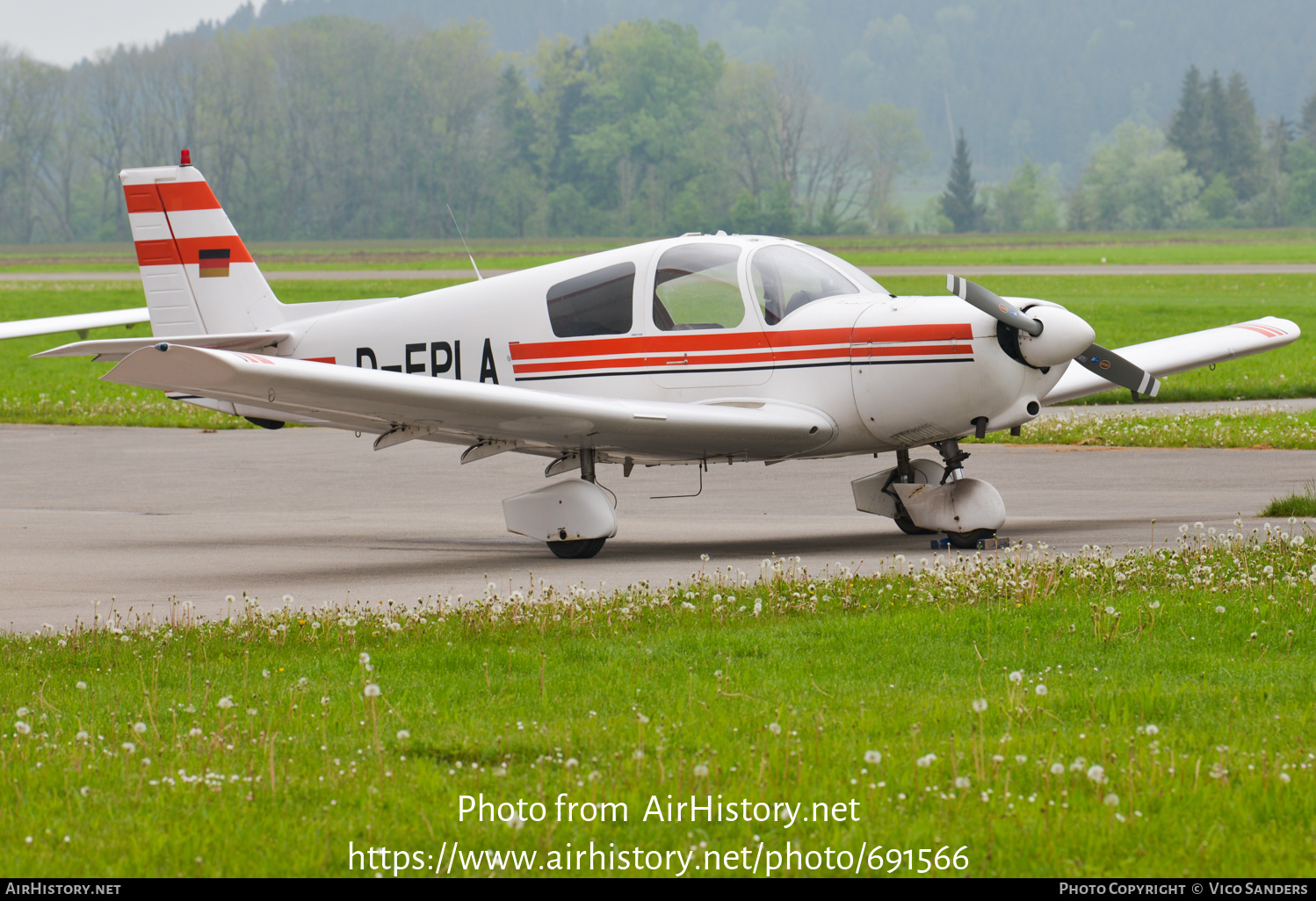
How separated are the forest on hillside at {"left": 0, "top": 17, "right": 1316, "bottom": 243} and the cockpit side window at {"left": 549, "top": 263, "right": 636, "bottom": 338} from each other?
4839 inches

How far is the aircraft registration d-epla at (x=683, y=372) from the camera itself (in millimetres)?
10781

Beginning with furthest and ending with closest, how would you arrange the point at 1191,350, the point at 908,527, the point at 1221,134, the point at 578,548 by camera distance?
the point at 1221,134
the point at 1191,350
the point at 908,527
the point at 578,548

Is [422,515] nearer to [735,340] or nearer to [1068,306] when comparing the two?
[735,340]

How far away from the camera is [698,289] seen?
11.7 metres

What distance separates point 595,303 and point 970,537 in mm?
3530

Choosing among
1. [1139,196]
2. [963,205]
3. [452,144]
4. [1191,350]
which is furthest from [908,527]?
[963,205]

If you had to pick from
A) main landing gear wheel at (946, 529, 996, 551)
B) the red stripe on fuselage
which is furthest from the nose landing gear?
the red stripe on fuselage

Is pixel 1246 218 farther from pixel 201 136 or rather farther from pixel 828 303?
pixel 828 303

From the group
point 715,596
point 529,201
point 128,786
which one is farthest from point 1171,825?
point 529,201

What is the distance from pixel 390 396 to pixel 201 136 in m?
138

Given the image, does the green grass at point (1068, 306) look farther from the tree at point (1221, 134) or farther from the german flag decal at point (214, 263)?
→ the tree at point (1221, 134)

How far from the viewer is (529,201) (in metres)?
138

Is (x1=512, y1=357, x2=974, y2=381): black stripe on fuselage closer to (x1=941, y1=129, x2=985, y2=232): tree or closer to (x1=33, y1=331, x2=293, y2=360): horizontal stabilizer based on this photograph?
(x1=33, y1=331, x2=293, y2=360): horizontal stabilizer
